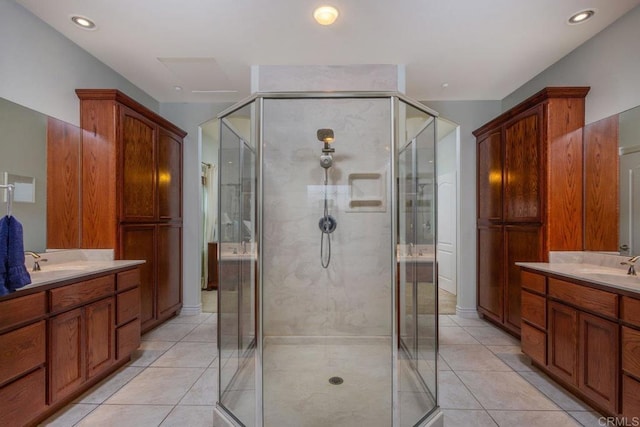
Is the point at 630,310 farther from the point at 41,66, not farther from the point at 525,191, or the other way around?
the point at 41,66

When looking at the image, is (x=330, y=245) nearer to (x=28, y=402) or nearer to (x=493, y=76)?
(x=28, y=402)

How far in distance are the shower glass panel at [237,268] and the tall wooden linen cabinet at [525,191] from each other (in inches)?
100

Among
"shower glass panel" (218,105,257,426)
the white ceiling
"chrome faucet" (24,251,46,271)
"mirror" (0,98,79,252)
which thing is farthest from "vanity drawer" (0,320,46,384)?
the white ceiling

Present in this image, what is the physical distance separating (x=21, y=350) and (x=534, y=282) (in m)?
3.43

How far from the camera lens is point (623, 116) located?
227cm

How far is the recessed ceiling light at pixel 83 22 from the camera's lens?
223 cm


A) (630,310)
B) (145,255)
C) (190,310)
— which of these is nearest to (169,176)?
(145,255)

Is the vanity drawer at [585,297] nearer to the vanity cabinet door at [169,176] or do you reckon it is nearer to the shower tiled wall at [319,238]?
the shower tiled wall at [319,238]

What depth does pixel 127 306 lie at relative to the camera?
2.42 m

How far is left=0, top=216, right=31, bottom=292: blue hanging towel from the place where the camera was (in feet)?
4.93

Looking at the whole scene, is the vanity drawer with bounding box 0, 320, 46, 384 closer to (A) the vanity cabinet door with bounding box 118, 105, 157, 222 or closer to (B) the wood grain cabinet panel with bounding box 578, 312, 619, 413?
(A) the vanity cabinet door with bounding box 118, 105, 157, 222

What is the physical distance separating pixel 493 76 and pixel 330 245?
2477 mm

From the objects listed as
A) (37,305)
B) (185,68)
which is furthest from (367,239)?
(185,68)

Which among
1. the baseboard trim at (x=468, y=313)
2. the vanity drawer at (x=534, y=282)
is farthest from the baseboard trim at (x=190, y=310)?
the vanity drawer at (x=534, y=282)
